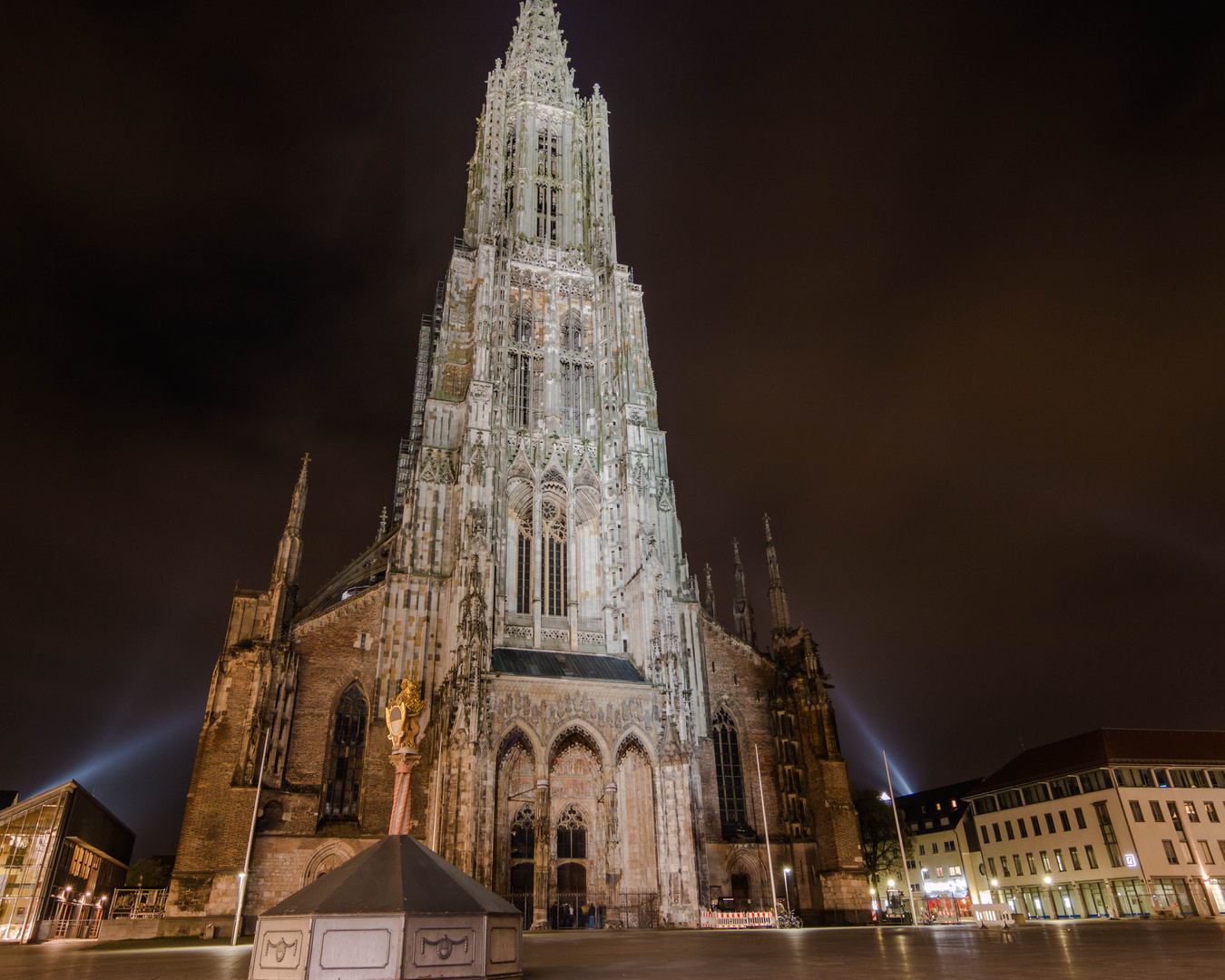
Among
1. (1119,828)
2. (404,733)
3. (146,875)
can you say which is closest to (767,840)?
(404,733)

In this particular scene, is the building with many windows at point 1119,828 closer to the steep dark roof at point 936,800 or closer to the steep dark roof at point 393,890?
the steep dark roof at point 936,800

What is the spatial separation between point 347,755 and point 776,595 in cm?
2193

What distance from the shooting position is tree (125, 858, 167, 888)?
66.2m

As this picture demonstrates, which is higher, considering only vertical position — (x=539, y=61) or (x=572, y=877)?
(x=539, y=61)

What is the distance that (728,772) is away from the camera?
3369 cm

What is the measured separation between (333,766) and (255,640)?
5.76m

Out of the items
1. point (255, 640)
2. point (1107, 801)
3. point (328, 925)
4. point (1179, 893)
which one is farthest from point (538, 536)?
point (1179, 893)

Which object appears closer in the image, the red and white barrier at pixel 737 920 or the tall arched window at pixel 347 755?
the red and white barrier at pixel 737 920

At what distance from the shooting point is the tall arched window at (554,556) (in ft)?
116

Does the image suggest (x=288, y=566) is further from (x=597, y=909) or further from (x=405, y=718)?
(x=405, y=718)

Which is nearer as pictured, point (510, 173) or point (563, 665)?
point (563, 665)

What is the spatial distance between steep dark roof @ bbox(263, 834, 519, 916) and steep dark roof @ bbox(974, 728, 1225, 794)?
4698 cm

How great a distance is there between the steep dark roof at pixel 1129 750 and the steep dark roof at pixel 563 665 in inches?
1217

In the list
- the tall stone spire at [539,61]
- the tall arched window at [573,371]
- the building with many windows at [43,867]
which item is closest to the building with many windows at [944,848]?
the tall arched window at [573,371]
